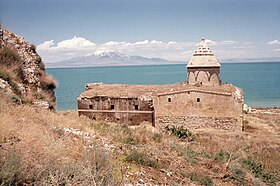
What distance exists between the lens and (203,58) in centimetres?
2322

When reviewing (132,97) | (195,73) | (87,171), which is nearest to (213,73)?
(195,73)

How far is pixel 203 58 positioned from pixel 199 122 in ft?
18.7

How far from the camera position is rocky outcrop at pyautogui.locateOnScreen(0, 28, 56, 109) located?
11.5m

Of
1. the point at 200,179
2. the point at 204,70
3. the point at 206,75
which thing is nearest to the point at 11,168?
the point at 200,179

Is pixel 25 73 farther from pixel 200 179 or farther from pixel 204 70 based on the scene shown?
pixel 204 70

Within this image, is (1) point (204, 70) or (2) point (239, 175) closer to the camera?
(2) point (239, 175)

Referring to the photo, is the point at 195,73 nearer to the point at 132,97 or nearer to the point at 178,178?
the point at 132,97

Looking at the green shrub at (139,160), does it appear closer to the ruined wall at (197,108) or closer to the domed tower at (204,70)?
the ruined wall at (197,108)

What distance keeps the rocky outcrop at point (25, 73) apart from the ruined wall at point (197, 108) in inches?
310

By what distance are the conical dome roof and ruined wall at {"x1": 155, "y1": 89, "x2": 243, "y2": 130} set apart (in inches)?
163

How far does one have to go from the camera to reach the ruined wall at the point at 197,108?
62.5ft

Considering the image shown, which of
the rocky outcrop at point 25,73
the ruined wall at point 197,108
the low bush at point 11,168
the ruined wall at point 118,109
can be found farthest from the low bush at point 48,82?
the low bush at point 11,168

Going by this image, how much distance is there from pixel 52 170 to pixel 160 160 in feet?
10.9

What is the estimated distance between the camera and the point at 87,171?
15.1 feet
